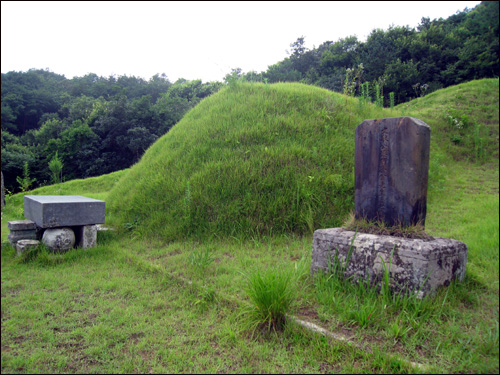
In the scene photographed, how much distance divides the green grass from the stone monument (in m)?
0.17

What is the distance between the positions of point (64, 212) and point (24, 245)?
67 centimetres

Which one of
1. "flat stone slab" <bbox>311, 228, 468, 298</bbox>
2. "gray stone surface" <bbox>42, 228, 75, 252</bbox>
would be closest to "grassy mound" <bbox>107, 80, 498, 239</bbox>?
"gray stone surface" <bbox>42, 228, 75, 252</bbox>

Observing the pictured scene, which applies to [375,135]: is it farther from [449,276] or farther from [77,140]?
[77,140]

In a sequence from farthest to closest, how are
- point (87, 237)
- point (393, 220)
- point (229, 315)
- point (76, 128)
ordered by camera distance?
point (76, 128)
point (87, 237)
point (393, 220)
point (229, 315)

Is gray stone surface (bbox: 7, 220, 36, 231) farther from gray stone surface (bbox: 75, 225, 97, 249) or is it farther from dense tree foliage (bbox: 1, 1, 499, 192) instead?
dense tree foliage (bbox: 1, 1, 499, 192)

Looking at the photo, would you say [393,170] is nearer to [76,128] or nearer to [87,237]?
[87,237]

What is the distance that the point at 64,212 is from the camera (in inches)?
188

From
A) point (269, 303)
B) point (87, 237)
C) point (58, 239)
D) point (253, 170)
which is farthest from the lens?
point (253, 170)

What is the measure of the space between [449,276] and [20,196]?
10.6 m

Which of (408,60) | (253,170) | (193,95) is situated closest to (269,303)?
(253,170)

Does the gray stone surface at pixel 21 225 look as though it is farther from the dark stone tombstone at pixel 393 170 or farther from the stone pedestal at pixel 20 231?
the dark stone tombstone at pixel 393 170

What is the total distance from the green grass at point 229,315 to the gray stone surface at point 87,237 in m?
0.27

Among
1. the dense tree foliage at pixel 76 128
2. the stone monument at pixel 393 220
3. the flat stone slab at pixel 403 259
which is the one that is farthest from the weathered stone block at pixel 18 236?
the dense tree foliage at pixel 76 128

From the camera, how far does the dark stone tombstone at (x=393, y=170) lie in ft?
10.4
